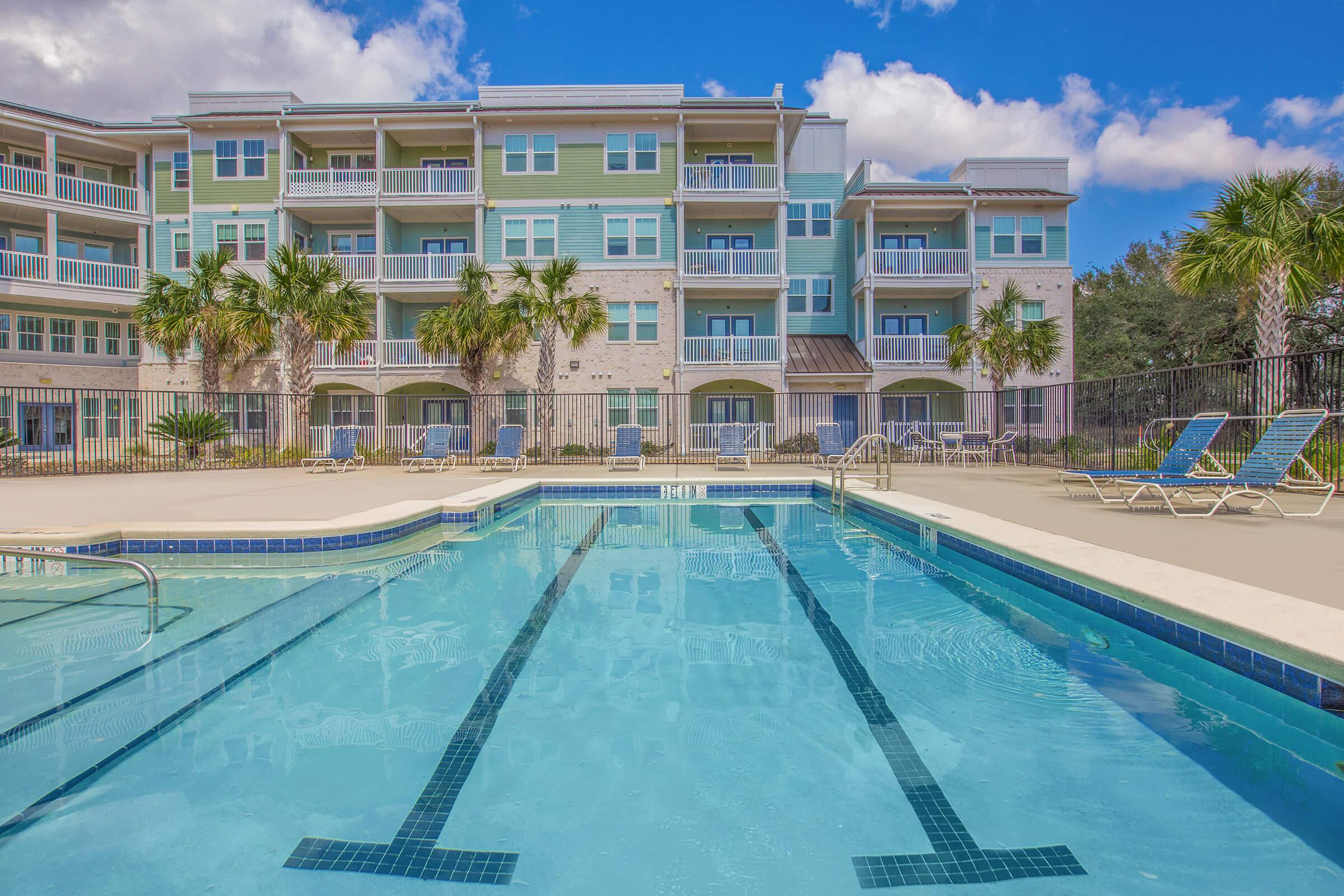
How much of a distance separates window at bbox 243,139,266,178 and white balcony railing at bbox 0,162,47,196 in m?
5.90

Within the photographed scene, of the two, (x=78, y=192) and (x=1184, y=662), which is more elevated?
(x=78, y=192)

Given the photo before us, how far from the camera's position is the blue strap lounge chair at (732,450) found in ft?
54.4

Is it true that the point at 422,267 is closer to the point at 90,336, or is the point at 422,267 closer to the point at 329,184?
the point at 329,184

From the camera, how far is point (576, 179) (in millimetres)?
23531

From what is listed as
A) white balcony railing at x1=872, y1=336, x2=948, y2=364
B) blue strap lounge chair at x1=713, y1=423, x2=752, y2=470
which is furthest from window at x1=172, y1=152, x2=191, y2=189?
white balcony railing at x1=872, y1=336, x2=948, y2=364

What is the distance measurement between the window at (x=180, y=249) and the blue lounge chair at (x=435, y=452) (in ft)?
45.3

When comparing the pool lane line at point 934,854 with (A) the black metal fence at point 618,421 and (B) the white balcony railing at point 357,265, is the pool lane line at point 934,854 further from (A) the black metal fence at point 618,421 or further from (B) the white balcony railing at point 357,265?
(B) the white balcony railing at point 357,265

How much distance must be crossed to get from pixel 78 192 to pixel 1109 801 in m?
31.7

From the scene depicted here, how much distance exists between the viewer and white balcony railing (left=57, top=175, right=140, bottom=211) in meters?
23.4

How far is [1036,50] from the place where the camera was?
2778 centimetres

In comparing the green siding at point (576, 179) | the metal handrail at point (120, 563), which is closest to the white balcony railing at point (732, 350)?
the green siding at point (576, 179)

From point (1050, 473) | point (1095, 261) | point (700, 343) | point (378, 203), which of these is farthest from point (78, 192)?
point (1095, 261)

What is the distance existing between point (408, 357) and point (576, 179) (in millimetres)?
8053

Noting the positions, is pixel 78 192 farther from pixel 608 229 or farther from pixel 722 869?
pixel 722 869
